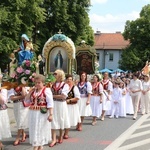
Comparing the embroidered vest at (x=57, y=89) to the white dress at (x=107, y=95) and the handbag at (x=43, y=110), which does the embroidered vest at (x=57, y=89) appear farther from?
the white dress at (x=107, y=95)

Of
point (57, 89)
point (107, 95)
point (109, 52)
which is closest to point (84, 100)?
point (57, 89)

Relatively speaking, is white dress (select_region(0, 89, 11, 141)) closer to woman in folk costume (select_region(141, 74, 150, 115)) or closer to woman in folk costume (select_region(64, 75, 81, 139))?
woman in folk costume (select_region(64, 75, 81, 139))

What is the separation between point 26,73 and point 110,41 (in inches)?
2767

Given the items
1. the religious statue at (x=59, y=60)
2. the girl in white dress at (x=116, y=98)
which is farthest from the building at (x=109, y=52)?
the girl in white dress at (x=116, y=98)

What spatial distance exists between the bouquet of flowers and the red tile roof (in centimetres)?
6660

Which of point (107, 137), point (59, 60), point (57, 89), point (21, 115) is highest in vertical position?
point (59, 60)

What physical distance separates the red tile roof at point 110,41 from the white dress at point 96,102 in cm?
6180

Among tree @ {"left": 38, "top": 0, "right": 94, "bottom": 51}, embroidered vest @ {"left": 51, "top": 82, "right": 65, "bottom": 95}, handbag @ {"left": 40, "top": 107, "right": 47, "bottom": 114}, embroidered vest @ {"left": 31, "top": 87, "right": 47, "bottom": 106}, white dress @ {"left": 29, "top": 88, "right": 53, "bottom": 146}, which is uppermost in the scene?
tree @ {"left": 38, "top": 0, "right": 94, "bottom": 51}

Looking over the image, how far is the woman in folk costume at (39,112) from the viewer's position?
8062 mm

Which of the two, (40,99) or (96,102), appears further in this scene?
(96,102)

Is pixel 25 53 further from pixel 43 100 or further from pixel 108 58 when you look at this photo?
pixel 108 58

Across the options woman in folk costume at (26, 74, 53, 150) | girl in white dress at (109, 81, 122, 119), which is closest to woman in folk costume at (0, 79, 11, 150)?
woman in folk costume at (26, 74, 53, 150)

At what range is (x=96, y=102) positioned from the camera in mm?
14031

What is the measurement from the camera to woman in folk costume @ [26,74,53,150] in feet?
26.5
